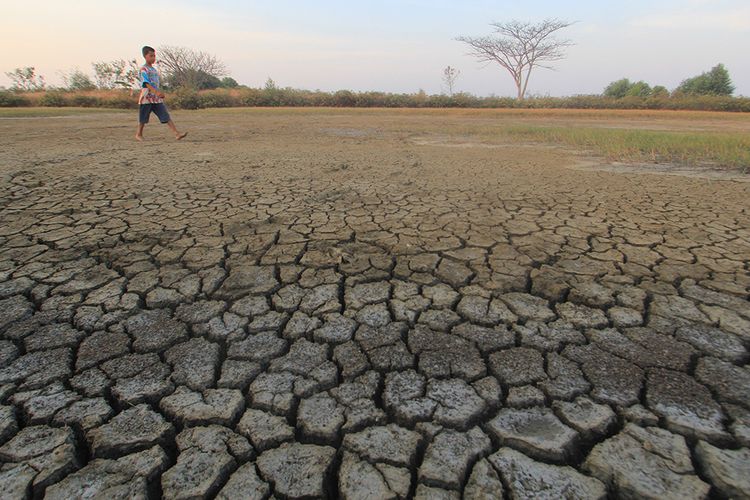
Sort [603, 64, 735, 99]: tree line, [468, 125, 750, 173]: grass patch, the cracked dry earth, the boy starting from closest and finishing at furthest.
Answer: the cracked dry earth < [468, 125, 750, 173]: grass patch < the boy < [603, 64, 735, 99]: tree line

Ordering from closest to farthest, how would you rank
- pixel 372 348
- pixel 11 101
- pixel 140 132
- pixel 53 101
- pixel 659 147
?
pixel 372 348 < pixel 659 147 < pixel 140 132 < pixel 11 101 < pixel 53 101

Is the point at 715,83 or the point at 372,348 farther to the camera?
the point at 715,83

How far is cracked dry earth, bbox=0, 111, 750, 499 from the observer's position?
3.85 ft

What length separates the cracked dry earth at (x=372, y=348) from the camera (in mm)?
1173

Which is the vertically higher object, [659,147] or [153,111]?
[153,111]

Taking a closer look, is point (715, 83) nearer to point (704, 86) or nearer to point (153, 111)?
point (704, 86)

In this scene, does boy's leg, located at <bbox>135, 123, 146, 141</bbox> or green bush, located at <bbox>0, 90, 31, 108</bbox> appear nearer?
boy's leg, located at <bbox>135, 123, 146, 141</bbox>

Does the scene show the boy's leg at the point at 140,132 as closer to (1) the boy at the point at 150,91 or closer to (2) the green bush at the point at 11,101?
(1) the boy at the point at 150,91

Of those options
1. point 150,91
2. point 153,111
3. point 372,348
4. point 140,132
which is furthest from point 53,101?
point 372,348

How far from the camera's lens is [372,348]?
1.71m

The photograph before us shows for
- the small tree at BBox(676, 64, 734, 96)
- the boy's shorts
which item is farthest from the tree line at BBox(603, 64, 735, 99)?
the boy's shorts

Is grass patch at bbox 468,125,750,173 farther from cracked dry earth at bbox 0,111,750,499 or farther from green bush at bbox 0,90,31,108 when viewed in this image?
green bush at bbox 0,90,31,108

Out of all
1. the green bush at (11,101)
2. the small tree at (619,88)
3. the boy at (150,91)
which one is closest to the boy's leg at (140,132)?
the boy at (150,91)

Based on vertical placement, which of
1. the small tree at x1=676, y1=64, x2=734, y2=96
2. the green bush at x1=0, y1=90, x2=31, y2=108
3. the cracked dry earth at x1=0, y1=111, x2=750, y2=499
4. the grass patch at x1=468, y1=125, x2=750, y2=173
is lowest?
the cracked dry earth at x1=0, y1=111, x2=750, y2=499
